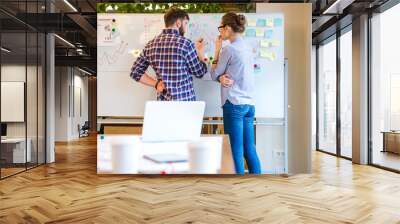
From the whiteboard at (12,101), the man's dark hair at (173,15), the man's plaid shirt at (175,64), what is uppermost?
the man's dark hair at (173,15)

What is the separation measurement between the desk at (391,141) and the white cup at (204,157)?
3.75 metres

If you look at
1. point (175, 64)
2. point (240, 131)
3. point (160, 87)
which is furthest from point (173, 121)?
point (240, 131)

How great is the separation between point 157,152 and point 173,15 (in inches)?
73.4

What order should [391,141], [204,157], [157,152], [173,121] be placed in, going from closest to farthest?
[173,121]
[157,152]
[204,157]
[391,141]

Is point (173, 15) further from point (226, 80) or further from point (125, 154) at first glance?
point (125, 154)

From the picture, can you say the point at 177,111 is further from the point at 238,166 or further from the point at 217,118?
the point at 238,166

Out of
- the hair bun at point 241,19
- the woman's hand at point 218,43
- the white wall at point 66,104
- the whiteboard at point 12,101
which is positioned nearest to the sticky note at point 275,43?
the hair bun at point 241,19

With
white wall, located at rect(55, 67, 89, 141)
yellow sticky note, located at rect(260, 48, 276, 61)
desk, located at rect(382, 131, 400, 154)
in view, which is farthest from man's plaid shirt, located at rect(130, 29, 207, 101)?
white wall, located at rect(55, 67, 89, 141)

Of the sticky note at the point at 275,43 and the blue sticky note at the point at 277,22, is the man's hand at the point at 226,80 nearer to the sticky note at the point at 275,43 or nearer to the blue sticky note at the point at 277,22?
the sticky note at the point at 275,43

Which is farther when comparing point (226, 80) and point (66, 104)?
point (66, 104)

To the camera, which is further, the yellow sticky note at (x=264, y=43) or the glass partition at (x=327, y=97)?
the glass partition at (x=327, y=97)

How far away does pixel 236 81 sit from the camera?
18.1 feet

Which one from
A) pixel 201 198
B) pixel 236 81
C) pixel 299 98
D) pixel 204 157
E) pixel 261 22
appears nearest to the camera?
pixel 201 198

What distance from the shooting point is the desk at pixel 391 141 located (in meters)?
7.28
